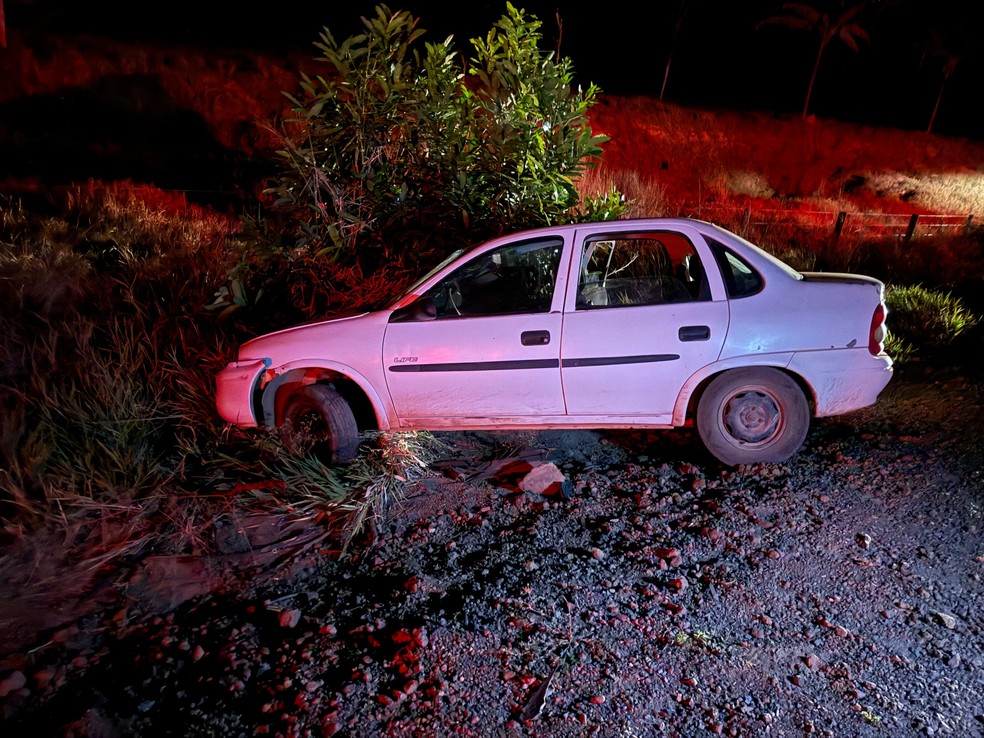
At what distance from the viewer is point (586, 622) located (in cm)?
324

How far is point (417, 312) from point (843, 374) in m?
2.73

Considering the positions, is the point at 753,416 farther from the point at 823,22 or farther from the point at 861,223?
the point at 823,22

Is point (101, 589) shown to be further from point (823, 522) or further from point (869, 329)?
point (869, 329)

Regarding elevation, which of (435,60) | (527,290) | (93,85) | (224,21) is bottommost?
(527,290)

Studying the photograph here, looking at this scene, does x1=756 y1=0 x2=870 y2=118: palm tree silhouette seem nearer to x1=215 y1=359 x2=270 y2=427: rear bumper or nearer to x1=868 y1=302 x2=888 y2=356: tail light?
x1=868 y1=302 x2=888 y2=356: tail light

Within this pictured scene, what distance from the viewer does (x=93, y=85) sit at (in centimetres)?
1944

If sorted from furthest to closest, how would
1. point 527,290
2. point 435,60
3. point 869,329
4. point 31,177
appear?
point 31,177
point 435,60
point 527,290
point 869,329

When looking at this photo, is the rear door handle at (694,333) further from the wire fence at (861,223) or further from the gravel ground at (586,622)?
the wire fence at (861,223)

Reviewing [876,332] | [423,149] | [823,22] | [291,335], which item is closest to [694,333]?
[876,332]

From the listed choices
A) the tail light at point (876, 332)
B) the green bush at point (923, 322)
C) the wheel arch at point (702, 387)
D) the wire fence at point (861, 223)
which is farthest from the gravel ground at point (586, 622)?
the wire fence at point (861, 223)

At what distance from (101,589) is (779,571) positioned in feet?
11.8

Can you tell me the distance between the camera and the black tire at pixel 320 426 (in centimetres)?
475

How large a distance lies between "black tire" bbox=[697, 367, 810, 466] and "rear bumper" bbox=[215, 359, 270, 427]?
3.02 metres

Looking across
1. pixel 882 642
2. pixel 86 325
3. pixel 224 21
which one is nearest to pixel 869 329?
pixel 882 642
